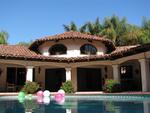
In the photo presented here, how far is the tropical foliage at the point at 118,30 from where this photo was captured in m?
41.0

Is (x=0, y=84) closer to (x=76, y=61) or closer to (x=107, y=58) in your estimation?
(x=76, y=61)

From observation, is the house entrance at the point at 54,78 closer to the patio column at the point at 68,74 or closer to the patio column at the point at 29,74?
the patio column at the point at 68,74

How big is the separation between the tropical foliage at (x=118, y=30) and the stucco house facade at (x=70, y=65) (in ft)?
43.6

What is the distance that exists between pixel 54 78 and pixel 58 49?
10.4 ft

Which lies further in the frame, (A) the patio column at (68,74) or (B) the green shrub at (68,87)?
(A) the patio column at (68,74)

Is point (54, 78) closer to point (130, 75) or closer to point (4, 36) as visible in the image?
point (130, 75)

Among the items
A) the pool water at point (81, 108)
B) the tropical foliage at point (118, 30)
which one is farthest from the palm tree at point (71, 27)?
the pool water at point (81, 108)

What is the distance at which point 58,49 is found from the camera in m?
27.2

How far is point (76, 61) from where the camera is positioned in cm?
2552

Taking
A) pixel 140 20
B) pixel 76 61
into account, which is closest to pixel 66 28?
pixel 140 20

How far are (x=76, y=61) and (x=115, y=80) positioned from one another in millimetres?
4375

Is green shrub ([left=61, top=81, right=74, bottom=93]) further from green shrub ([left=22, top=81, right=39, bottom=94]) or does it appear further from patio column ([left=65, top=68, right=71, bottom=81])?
green shrub ([left=22, top=81, right=39, bottom=94])

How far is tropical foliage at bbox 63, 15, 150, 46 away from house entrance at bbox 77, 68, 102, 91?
50.0 ft

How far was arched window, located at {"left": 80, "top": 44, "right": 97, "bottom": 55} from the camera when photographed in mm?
27109
